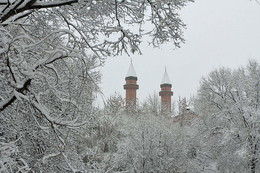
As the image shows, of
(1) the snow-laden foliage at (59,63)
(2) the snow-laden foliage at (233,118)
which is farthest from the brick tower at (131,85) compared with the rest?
(1) the snow-laden foliage at (59,63)

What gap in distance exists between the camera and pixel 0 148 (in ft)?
9.36

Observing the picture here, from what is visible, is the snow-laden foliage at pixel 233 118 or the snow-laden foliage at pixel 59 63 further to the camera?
the snow-laden foliage at pixel 233 118

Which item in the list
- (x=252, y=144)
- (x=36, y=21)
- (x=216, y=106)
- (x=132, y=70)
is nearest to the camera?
(x=36, y=21)

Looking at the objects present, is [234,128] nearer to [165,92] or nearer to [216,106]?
[216,106]

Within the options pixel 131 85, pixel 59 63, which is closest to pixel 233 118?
pixel 59 63

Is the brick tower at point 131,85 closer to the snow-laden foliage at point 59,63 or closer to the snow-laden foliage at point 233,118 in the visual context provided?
the snow-laden foliage at point 233,118

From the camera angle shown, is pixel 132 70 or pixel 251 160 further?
pixel 132 70

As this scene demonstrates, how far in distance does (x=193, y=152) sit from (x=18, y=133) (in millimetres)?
24753

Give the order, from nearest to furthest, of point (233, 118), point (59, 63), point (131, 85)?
point (59, 63) < point (233, 118) < point (131, 85)

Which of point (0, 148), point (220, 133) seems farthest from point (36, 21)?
point (220, 133)

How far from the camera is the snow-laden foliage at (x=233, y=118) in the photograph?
1962 cm

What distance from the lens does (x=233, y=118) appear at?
71.0ft

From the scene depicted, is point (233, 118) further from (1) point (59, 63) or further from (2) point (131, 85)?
(2) point (131, 85)

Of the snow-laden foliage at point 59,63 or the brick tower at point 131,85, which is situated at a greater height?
the brick tower at point 131,85
